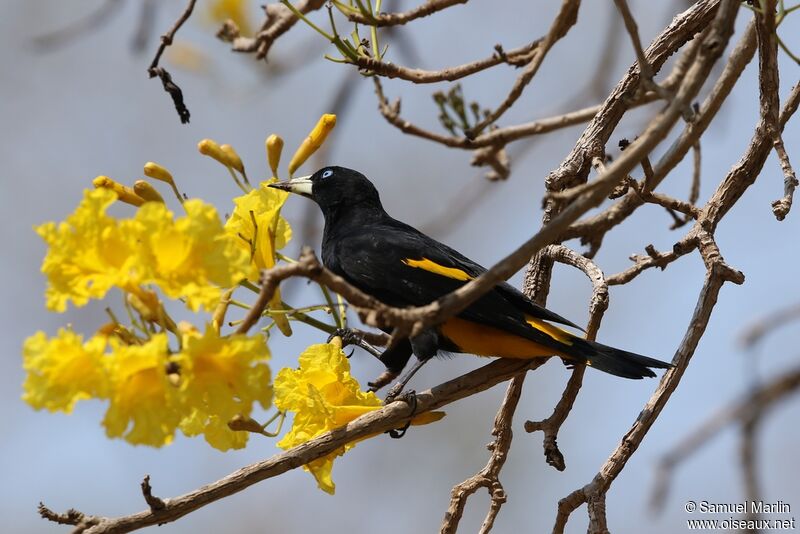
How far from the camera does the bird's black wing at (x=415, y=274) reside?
11.9 feet

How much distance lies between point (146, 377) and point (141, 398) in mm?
47

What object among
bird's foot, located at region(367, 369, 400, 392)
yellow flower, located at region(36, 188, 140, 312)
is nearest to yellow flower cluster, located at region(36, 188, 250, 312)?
yellow flower, located at region(36, 188, 140, 312)

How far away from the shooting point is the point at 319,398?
265cm

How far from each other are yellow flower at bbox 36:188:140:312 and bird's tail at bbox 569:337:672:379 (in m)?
1.88

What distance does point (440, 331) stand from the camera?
3.94m

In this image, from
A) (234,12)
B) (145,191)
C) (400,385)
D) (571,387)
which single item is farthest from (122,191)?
(234,12)

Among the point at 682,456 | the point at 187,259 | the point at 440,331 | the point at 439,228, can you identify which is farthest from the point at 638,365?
the point at 439,228

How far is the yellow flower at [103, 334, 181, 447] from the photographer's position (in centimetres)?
189

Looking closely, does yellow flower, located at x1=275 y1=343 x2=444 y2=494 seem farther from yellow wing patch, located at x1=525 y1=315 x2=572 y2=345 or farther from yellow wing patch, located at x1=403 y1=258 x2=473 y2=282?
yellow wing patch, located at x1=403 y1=258 x2=473 y2=282

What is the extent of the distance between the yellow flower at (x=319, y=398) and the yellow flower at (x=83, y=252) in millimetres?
774

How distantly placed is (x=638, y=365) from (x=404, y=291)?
996 mm

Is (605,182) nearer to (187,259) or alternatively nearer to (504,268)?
(504,268)

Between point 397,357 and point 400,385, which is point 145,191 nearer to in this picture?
point 400,385

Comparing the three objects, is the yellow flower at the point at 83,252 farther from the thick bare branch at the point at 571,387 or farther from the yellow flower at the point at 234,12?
the yellow flower at the point at 234,12
